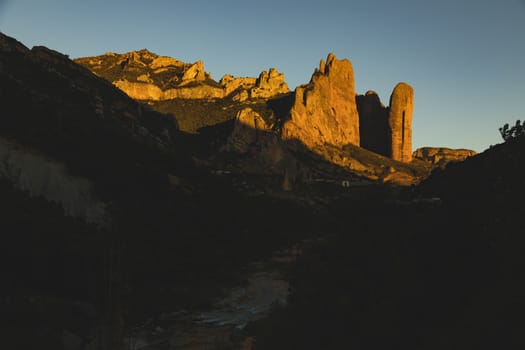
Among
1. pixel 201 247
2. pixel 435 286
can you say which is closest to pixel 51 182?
pixel 201 247

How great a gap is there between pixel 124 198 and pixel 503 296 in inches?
1599

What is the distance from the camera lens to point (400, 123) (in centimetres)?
19025

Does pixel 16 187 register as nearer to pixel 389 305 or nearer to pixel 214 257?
pixel 214 257

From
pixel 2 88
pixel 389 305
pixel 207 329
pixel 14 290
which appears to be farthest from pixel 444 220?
pixel 2 88

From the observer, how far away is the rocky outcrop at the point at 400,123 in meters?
189

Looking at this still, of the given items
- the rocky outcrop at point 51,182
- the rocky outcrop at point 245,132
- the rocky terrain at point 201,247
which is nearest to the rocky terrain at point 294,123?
the rocky outcrop at point 245,132

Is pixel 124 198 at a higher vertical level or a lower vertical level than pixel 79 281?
higher

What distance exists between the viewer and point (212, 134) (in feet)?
459

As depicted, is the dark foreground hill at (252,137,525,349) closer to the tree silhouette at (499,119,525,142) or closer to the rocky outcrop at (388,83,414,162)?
the tree silhouette at (499,119,525,142)

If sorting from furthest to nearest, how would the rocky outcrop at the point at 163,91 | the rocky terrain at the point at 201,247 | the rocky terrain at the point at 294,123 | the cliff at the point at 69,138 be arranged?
the rocky outcrop at the point at 163,91, the rocky terrain at the point at 294,123, the cliff at the point at 69,138, the rocky terrain at the point at 201,247

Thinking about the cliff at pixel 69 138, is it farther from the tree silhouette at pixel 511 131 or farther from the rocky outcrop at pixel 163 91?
the rocky outcrop at pixel 163 91

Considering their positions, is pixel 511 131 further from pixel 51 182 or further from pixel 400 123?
pixel 400 123

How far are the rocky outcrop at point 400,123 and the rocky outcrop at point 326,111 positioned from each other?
16201 millimetres

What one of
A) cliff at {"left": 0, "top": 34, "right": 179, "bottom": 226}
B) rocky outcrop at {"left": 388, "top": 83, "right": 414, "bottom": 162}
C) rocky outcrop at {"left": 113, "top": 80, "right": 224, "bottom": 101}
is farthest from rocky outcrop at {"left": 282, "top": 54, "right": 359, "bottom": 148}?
cliff at {"left": 0, "top": 34, "right": 179, "bottom": 226}
